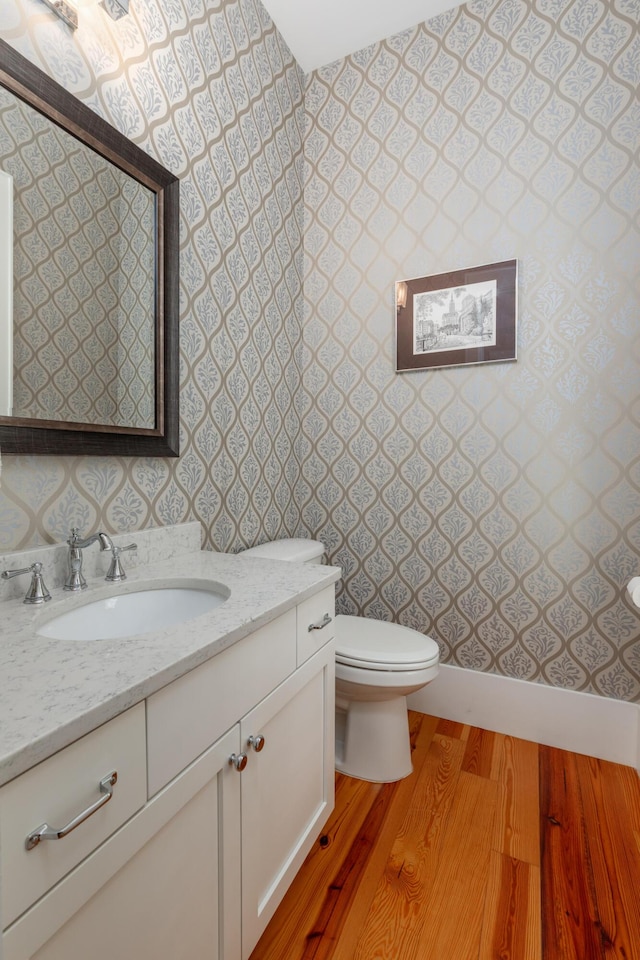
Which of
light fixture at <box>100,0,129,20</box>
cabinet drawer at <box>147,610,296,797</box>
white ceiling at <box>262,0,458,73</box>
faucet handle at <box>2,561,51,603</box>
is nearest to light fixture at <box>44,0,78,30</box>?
light fixture at <box>100,0,129,20</box>

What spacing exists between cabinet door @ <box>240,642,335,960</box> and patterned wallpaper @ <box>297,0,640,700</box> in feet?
2.80

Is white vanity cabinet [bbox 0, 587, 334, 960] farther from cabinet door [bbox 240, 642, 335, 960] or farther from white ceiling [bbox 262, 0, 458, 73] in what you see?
white ceiling [bbox 262, 0, 458, 73]

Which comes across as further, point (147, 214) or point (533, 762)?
point (533, 762)

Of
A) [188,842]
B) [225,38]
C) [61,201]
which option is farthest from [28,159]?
[188,842]

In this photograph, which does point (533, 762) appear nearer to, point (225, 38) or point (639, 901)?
point (639, 901)

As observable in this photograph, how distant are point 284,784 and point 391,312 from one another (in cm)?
173

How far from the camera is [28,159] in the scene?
3.26 ft

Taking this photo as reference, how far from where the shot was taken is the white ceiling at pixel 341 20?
182 centimetres

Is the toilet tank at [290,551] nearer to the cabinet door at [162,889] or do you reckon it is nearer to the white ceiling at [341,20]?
the cabinet door at [162,889]

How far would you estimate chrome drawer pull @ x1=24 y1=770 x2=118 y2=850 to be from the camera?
48cm

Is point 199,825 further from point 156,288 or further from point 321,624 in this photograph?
point 156,288

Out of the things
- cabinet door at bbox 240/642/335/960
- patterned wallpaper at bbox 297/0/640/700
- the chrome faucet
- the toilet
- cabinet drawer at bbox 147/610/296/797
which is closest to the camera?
cabinet drawer at bbox 147/610/296/797

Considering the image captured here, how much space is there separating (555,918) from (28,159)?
211cm

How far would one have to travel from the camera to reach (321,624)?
1.17 m
